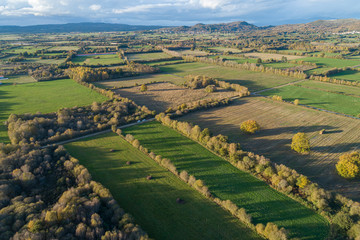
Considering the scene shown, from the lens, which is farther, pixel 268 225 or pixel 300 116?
pixel 300 116

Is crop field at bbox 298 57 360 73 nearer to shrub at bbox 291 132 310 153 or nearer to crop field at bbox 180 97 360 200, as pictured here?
crop field at bbox 180 97 360 200

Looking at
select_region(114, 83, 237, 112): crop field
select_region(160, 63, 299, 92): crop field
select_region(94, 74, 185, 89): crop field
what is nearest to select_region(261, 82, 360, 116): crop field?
select_region(160, 63, 299, 92): crop field

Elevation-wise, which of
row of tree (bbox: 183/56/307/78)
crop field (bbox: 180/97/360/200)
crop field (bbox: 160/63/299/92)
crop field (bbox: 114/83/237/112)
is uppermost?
row of tree (bbox: 183/56/307/78)

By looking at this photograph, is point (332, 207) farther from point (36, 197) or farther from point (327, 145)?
point (36, 197)

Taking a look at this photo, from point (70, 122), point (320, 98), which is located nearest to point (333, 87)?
point (320, 98)

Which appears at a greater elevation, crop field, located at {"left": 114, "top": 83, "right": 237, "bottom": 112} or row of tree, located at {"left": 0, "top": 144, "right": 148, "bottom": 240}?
crop field, located at {"left": 114, "top": 83, "right": 237, "bottom": 112}

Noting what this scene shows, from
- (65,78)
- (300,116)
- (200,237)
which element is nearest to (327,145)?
(300,116)

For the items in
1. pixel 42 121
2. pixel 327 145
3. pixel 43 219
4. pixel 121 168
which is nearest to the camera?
pixel 43 219

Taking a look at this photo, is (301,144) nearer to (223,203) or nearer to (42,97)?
(223,203)
